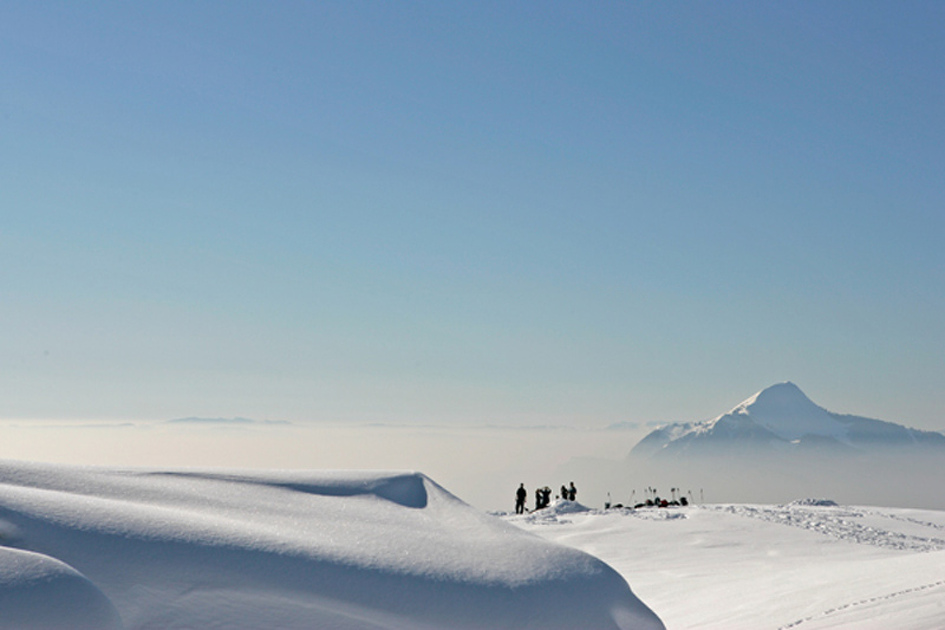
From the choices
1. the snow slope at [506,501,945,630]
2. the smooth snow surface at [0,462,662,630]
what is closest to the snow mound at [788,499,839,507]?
the snow slope at [506,501,945,630]

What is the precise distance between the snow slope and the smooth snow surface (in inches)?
125

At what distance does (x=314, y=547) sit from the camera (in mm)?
6969

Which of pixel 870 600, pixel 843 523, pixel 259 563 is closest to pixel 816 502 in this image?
pixel 843 523

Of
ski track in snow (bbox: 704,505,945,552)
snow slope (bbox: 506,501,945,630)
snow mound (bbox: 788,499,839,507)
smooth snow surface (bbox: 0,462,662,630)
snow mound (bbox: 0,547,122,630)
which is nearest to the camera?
snow mound (bbox: 0,547,122,630)

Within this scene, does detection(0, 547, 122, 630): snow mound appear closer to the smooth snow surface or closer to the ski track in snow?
the smooth snow surface

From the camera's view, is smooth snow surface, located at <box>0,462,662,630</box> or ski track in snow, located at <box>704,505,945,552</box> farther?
ski track in snow, located at <box>704,505,945,552</box>

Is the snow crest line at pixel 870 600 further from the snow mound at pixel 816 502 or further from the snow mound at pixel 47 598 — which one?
the snow mound at pixel 816 502

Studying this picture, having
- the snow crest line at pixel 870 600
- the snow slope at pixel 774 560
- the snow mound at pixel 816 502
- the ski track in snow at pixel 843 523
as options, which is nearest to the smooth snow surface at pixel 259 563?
the snow crest line at pixel 870 600

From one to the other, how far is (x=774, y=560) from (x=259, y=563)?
11297 millimetres

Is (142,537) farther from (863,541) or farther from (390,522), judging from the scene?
(863,541)

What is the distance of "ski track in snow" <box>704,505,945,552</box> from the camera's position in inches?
654

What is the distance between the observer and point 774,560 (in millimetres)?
14945

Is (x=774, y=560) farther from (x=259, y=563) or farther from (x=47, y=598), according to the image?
(x=47, y=598)

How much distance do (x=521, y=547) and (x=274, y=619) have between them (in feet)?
8.55
